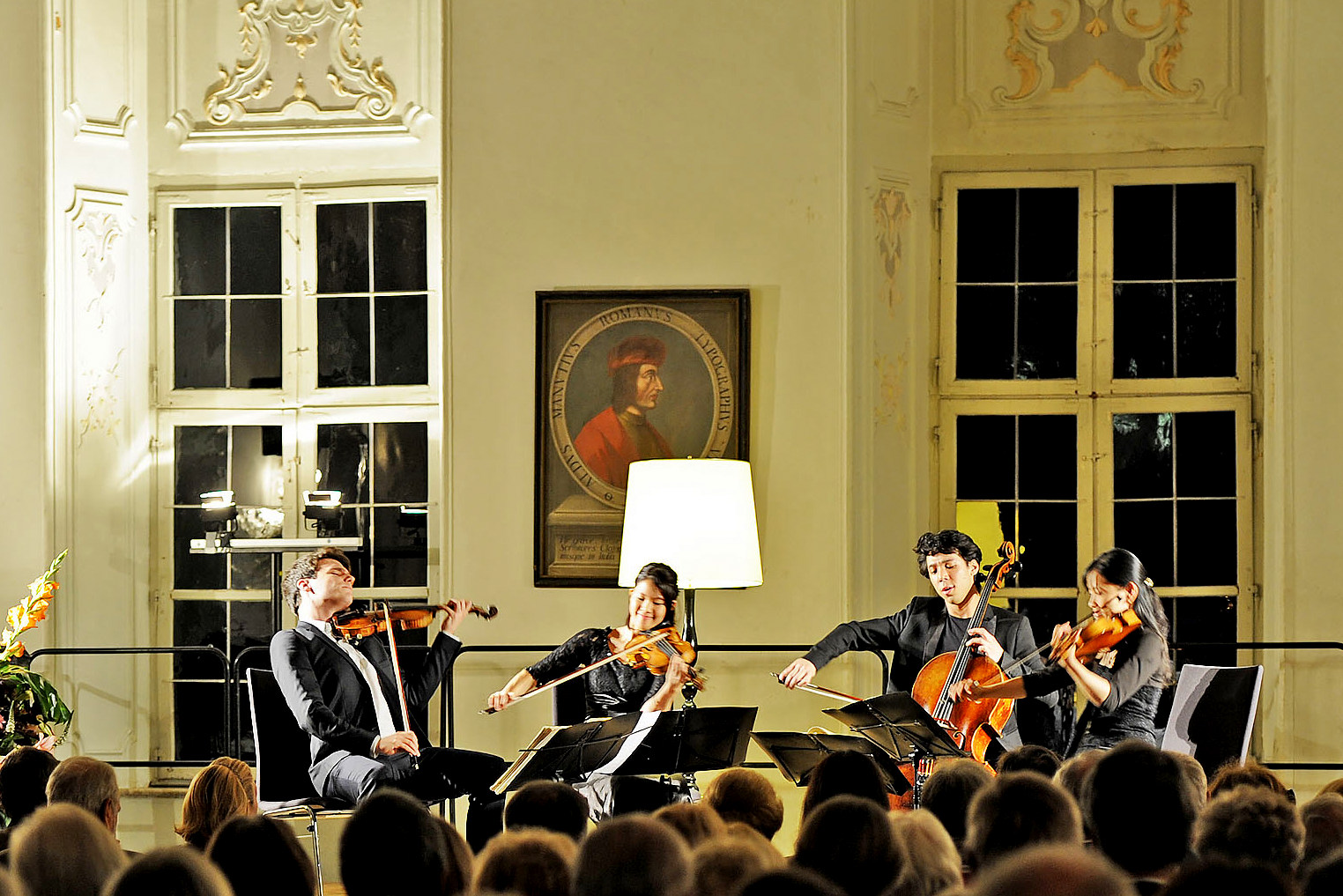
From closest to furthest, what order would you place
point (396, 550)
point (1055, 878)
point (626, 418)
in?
point (1055, 878)
point (626, 418)
point (396, 550)

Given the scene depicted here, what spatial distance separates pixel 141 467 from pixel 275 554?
72 cm

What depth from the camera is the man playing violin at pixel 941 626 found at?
15.5 ft

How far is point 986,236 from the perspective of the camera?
6.44m

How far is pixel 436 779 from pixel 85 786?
5.26ft

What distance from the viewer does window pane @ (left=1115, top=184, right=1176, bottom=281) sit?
250 inches

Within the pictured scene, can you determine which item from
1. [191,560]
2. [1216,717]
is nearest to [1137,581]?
[1216,717]

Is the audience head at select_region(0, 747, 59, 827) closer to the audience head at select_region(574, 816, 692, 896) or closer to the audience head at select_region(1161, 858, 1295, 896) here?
the audience head at select_region(574, 816, 692, 896)

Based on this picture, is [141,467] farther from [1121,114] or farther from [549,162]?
[1121,114]

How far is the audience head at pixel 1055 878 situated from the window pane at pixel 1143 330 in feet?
17.5

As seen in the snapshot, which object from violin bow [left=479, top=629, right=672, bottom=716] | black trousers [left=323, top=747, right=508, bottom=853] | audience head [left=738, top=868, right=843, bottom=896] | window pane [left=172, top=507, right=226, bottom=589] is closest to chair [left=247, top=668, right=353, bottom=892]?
black trousers [left=323, top=747, right=508, bottom=853]

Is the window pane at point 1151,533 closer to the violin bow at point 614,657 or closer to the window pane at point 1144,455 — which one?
the window pane at point 1144,455

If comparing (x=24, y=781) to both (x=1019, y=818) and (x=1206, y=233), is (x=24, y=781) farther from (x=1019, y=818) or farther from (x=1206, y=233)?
(x=1206, y=233)

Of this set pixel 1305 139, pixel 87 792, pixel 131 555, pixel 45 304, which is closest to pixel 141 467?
pixel 131 555

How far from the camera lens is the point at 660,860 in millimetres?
1854
